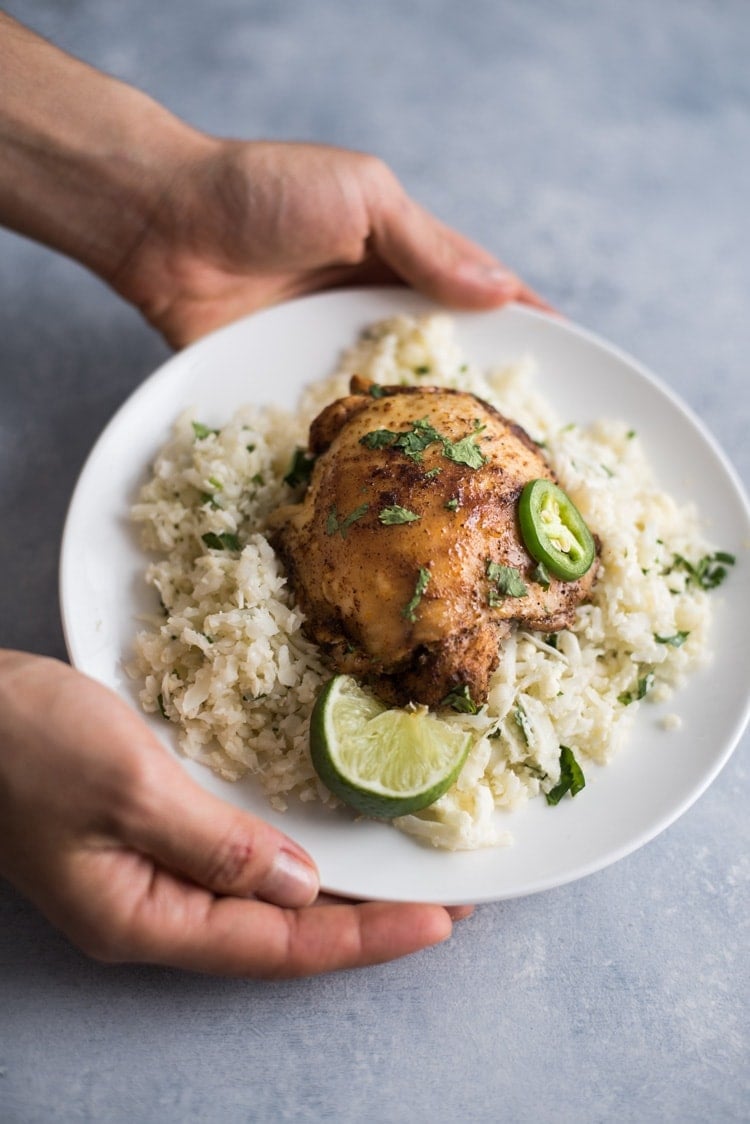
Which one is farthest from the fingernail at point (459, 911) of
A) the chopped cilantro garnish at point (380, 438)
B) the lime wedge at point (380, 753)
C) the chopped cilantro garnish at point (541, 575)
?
the chopped cilantro garnish at point (380, 438)

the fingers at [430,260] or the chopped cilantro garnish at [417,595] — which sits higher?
the fingers at [430,260]

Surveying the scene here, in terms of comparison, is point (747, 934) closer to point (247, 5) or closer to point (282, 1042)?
point (282, 1042)

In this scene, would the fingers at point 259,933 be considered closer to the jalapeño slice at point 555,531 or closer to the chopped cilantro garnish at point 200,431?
the jalapeño slice at point 555,531

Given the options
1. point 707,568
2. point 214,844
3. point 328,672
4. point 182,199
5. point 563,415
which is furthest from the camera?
point 182,199

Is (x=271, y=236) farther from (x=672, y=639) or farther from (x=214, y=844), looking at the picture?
(x=214, y=844)

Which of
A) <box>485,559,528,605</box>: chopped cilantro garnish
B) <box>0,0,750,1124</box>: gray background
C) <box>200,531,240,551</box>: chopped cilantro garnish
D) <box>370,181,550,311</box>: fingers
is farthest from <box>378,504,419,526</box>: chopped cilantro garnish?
<box>370,181,550,311</box>: fingers

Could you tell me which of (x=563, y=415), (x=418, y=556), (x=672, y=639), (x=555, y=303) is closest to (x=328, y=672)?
(x=418, y=556)
